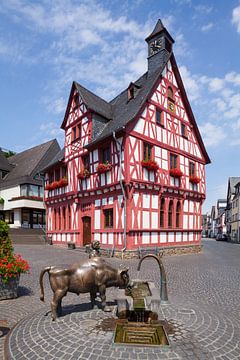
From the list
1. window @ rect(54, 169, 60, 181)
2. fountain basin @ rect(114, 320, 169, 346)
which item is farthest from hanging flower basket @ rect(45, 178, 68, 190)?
fountain basin @ rect(114, 320, 169, 346)

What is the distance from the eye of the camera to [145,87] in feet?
62.4

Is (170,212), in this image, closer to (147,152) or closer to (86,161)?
(147,152)

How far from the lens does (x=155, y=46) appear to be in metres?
21.1

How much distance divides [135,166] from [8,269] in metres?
10.4

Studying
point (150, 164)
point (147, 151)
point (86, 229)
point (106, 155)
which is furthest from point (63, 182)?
point (150, 164)

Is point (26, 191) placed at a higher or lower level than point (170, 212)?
higher

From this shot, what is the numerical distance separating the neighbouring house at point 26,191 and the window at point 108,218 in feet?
54.2

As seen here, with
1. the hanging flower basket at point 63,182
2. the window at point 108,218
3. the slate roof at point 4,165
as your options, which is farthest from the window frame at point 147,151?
the slate roof at point 4,165

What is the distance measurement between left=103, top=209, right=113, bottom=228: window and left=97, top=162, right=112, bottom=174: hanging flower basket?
102 inches

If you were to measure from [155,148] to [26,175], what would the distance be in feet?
65.4

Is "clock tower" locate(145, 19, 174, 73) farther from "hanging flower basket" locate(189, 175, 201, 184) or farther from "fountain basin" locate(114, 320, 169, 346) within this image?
"fountain basin" locate(114, 320, 169, 346)

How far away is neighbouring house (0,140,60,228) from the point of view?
32.2 meters

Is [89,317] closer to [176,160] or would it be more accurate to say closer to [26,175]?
[176,160]

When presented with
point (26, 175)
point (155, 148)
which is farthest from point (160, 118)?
point (26, 175)
